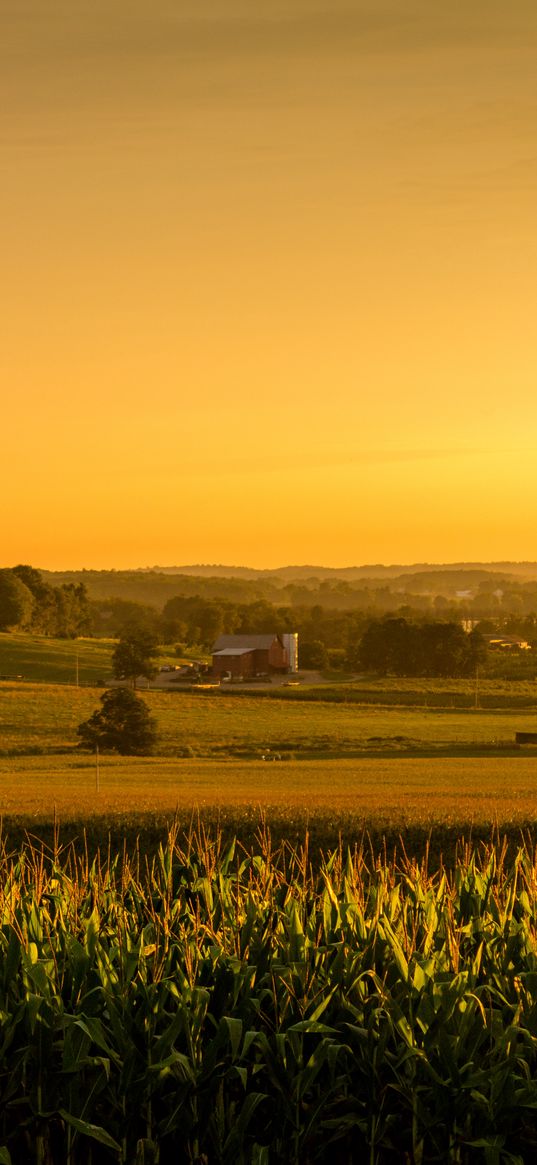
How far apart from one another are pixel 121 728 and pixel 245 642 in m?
71.5

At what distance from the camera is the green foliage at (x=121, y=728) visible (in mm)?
56781

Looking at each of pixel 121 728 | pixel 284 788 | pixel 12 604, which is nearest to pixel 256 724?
pixel 121 728

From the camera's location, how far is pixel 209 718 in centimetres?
7525

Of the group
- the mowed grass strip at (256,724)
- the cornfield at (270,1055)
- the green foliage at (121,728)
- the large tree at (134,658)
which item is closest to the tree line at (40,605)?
the large tree at (134,658)

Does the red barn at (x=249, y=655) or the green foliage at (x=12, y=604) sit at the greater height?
the green foliage at (x=12, y=604)

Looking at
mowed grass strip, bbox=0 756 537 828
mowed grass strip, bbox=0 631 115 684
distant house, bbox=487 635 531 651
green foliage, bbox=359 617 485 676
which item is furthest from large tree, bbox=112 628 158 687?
mowed grass strip, bbox=0 756 537 828

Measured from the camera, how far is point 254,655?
416 ft

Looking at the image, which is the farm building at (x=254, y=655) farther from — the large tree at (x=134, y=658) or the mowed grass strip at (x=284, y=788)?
the mowed grass strip at (x=284, y=788)

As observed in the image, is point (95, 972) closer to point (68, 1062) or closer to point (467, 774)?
point (68, 1062)

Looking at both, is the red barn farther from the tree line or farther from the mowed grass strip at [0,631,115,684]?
the tree line

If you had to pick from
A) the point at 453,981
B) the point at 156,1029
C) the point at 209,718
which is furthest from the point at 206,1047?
the point at 209,718

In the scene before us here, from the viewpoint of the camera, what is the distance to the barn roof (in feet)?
419

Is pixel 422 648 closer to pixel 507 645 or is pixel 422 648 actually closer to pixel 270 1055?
pixel 507 645

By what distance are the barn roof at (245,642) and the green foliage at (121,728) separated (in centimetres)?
6755
